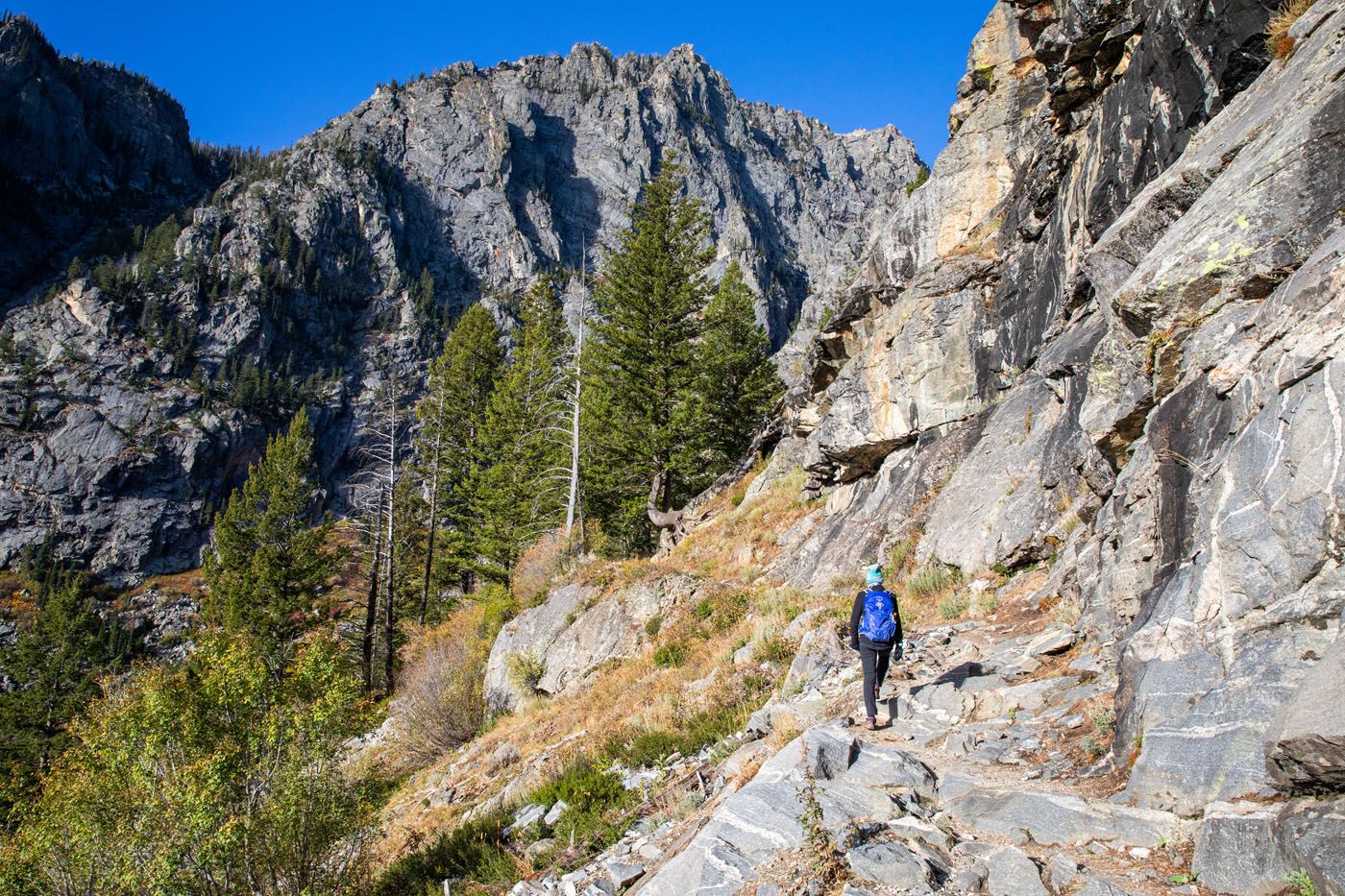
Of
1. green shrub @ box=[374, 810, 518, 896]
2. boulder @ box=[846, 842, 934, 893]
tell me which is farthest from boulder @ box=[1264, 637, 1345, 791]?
green shrub @ box=[374, 810, 518, 896]

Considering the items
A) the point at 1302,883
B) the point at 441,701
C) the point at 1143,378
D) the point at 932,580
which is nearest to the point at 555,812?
the point at 932,580

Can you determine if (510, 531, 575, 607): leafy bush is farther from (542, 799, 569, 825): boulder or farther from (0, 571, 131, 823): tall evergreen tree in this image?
(0, 571, 131, 823): tall evergreen tree

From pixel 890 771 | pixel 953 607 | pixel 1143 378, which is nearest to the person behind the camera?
pixel 890 771

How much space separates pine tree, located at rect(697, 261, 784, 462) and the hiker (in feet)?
66.7

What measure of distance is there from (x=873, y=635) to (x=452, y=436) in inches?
1287

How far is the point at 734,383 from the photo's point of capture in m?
29.8

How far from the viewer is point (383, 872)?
31.3 ft

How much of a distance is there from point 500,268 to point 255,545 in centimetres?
11155

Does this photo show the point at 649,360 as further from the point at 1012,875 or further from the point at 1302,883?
the point at 1302,883

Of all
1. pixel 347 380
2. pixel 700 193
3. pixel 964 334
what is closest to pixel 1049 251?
pixel 964 334

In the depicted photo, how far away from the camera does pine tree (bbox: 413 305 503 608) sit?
31.4m

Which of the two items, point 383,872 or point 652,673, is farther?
point 652,673

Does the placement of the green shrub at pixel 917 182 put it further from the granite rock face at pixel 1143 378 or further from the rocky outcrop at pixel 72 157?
the rocky outcrop at pixel 72 157

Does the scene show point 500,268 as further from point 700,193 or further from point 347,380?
point 700,193
